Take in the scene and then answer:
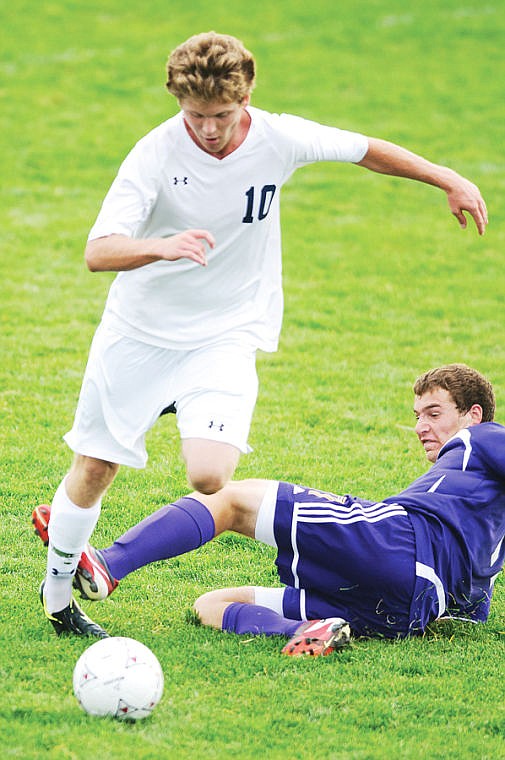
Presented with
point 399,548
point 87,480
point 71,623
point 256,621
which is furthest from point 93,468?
point 399,548

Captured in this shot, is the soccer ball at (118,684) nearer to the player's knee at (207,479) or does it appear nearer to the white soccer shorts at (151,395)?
the player's knee at (207,479)

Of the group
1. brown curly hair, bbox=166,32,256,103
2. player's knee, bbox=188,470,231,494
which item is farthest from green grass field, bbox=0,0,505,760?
brown curly hair, bbox=166,32,256,103

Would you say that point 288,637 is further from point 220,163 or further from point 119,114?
point 119,114

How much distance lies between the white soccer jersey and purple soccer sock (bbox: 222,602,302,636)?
1058 mm

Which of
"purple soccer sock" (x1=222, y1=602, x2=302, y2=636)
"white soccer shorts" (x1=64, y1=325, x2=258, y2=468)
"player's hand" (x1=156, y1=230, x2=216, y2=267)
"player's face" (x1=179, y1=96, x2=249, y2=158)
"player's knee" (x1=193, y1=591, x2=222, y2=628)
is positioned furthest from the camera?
"player's knee" (x1=193, y1=591, x2=222, y2=628)

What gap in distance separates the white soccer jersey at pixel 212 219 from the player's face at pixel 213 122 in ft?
0.12

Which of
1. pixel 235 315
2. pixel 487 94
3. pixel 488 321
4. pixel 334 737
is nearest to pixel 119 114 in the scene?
pixel 487 94

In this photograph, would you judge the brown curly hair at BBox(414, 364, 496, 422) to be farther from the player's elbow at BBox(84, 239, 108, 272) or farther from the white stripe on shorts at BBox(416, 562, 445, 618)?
the player's elbow at BBox(84, 239, 108, 272)

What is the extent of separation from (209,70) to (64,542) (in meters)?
1.82

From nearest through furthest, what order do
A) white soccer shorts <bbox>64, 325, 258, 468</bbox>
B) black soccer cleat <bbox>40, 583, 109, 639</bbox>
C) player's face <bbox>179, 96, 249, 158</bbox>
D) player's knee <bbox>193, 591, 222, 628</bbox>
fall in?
player's face <bbox>179, 96, 249, 158</bbox> → white soccer shorts <bbox>64, 325, 258, 468</bbox> → black soccer cleat <bbox>40, 583, 109, 639</bbox> → player's knee <bbox>193, 591, 222, 628</bbox>

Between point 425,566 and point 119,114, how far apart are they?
11618 millimetres

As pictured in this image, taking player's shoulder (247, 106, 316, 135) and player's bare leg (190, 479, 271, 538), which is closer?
player's shoulder (247, 106, 316, 135)

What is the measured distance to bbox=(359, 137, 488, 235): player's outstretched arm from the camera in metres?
4.50

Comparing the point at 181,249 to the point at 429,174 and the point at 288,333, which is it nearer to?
the point at 429,174
